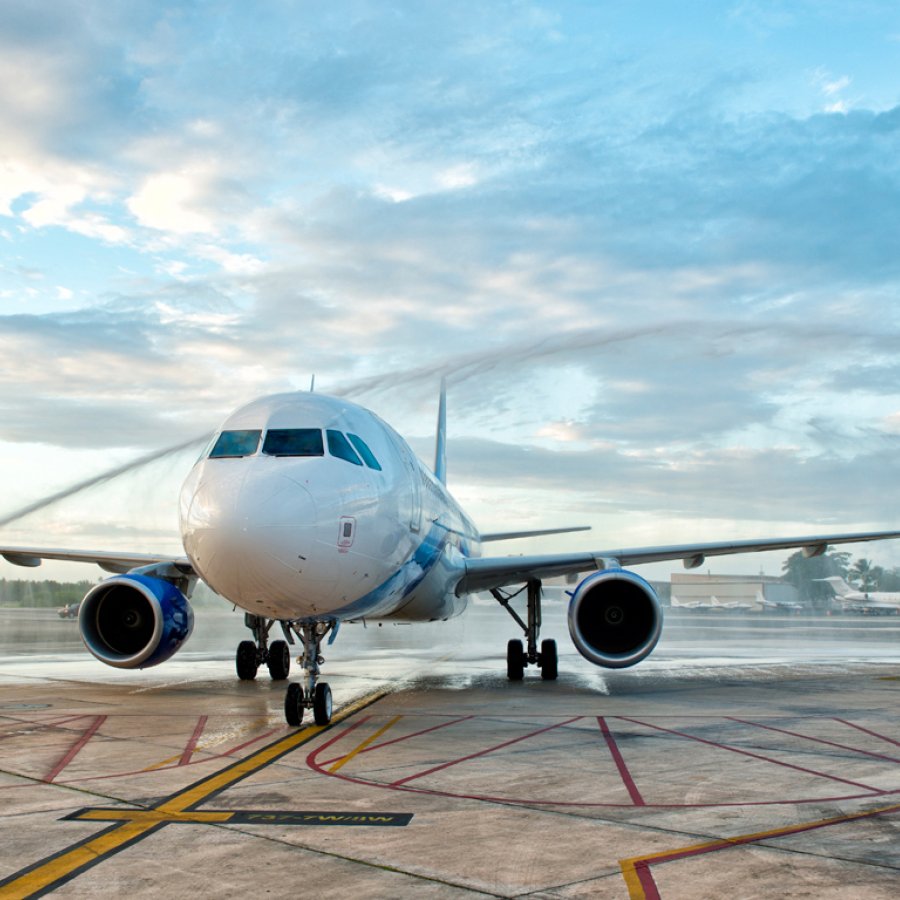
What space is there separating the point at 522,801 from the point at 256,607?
4159mm

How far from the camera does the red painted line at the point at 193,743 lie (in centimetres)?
854

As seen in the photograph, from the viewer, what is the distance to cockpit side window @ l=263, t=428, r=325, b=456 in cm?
1023

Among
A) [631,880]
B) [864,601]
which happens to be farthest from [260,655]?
[864,601]

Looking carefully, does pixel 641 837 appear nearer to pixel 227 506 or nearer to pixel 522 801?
Answer: pixel 522 801

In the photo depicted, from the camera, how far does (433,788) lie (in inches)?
285

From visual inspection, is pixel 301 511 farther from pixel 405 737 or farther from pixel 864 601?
pixel 864 601

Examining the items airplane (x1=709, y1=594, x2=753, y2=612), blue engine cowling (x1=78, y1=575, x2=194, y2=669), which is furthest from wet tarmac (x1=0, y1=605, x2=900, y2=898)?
airplane (x1=709, y1=594, x2=753, y2=612)

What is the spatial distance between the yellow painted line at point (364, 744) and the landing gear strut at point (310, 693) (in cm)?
68

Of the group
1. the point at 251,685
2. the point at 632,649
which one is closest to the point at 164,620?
the point at 251,685

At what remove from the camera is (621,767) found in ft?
26.7

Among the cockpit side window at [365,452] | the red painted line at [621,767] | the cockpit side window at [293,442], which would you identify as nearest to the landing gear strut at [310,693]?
the cockpit side window at [365,452]

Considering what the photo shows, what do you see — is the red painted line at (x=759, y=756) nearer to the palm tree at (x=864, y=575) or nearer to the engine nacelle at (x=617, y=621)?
the engine nacelle at (x=617, y=621)

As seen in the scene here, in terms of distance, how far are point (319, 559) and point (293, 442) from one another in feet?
4.76

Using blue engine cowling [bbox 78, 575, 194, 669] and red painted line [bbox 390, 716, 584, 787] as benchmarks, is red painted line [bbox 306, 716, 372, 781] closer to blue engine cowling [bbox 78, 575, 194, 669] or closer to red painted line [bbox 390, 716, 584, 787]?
red painted line [bbox 390, 716, 584, 787]
